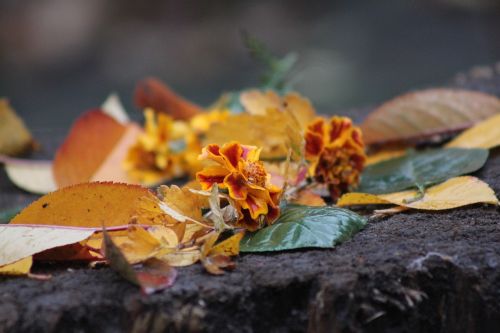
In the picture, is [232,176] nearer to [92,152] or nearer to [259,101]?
[259,101]

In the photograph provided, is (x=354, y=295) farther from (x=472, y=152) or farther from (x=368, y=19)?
(x=368, y=19)

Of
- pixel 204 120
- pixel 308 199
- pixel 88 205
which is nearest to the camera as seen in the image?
pixel 88 205

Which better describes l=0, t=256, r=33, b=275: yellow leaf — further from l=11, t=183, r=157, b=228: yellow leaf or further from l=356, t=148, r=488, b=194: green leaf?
l=356, t=148, r=488, b=194: green leaf

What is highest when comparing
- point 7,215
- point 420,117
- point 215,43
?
point 215,43

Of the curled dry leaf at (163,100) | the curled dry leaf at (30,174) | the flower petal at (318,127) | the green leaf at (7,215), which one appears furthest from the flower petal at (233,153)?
the curled dry leaf at (163,100)

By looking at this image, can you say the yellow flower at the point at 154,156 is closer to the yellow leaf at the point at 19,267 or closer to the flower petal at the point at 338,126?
the flower petal at the point at 338,126

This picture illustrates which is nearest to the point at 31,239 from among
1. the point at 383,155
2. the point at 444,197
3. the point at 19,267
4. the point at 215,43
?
the point at 19,267

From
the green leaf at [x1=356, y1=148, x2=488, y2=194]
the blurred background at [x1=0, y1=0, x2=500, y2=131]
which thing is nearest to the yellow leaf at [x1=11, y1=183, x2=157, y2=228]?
the green leaf at [x1=356, y1=148, x2=488, y2=194]
